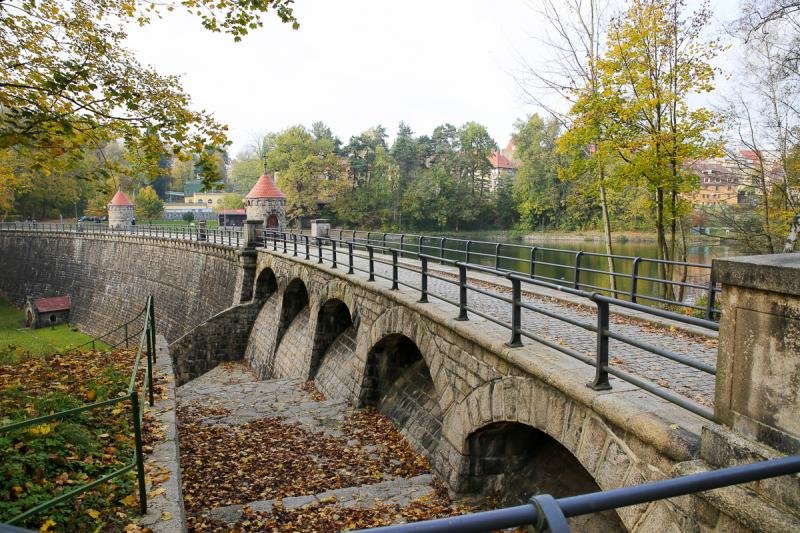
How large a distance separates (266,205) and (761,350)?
120 feet

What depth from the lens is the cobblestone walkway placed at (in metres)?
6.90

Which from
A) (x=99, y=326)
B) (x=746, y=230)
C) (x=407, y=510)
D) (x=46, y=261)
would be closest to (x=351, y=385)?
(x=407, y=510)

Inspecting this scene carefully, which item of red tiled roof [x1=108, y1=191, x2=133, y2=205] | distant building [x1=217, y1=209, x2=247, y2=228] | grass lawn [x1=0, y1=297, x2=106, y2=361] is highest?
red tiled roof [x1=108, y1=191, x2=133, y2=205]

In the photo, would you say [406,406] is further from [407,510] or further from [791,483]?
[791,483]

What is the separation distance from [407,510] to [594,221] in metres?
52.0

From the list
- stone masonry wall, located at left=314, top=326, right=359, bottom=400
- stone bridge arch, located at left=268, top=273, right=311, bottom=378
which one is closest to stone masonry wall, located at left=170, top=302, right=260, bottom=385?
stone bridge arch, located at left=268, top=273, right=311, bottom=378

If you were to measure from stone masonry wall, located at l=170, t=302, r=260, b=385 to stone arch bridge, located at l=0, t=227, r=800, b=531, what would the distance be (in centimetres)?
4

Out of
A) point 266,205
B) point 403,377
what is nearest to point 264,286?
point 403,377

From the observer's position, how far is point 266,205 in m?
37.4

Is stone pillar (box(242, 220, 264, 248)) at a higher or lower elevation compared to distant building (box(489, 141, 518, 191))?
lower

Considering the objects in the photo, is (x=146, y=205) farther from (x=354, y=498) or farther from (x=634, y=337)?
(x=634, y=337)

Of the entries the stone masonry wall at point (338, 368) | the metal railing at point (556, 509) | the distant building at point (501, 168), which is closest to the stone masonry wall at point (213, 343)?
the stone masonry wall at point (338, 368)

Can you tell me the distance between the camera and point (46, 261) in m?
43.6

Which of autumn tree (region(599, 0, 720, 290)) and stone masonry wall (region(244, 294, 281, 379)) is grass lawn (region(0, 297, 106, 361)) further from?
autumn tree (region(599, 0, 720, 290))
